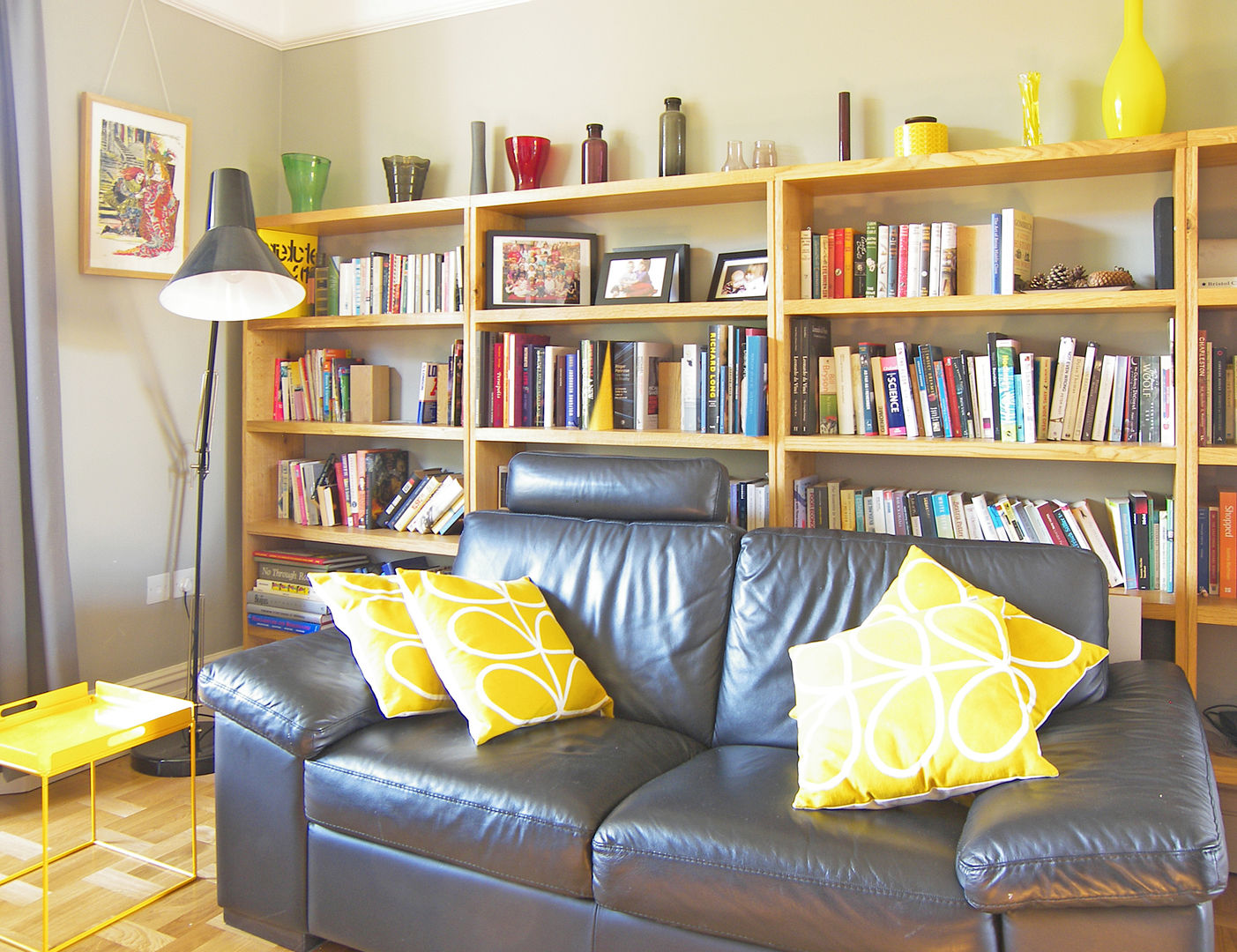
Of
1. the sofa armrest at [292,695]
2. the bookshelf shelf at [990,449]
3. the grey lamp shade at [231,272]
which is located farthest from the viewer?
the grey lamp shade at [231,272]

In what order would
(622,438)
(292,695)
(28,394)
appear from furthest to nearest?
1. (622,438)
2. (28,394)
3. (292,695)

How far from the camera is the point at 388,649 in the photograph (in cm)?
213

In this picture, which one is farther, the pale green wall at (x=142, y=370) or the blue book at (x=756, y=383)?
the pale green wall at (x=142, y=370)

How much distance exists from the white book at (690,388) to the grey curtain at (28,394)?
1791 mm

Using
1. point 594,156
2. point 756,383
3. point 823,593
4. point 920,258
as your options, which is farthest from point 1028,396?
point 594,156

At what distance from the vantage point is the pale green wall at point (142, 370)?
3.08 metres

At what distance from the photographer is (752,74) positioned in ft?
9.72

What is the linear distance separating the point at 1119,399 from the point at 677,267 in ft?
4.14

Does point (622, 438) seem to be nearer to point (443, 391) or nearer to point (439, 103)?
point (443, 391)

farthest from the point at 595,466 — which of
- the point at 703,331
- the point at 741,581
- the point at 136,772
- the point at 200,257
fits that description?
the point at 136,772

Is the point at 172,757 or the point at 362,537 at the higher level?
the point at 362,537

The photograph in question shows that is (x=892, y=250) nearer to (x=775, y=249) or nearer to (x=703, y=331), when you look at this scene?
(x=775, y=249)

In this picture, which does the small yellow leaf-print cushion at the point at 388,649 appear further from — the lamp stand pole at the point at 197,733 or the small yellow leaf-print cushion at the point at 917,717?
the lamp stand pole at the point at 197,733

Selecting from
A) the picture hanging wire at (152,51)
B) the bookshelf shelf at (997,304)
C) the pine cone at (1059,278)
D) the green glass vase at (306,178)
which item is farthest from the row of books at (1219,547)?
the picture hanging wire at (152,51)
